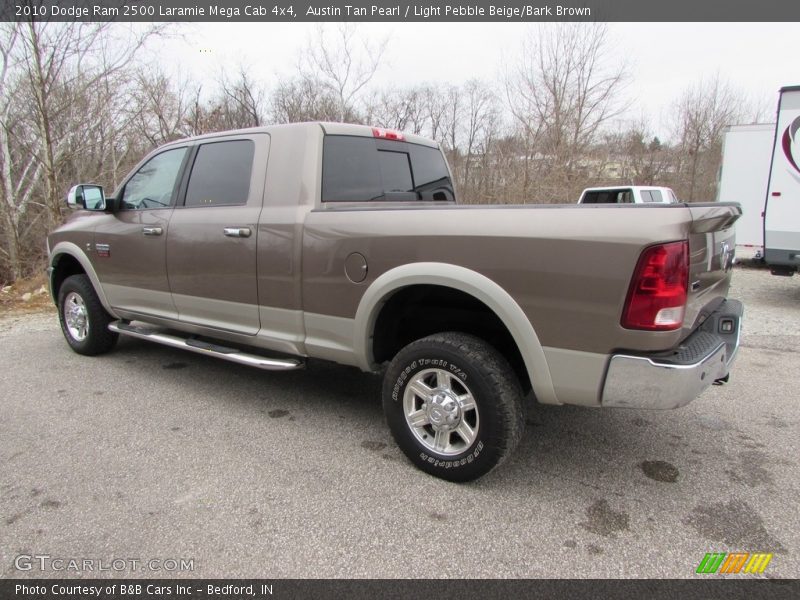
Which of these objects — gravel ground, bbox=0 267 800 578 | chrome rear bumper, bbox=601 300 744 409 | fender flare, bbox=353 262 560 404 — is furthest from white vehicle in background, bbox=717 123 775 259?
fender flare, bbox=353 262 560 404

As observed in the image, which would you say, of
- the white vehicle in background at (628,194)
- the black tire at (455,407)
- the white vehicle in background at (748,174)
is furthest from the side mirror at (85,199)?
the white vehicle in background at (748,174)

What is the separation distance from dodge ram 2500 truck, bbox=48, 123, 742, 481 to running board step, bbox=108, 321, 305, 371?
0.02 meters

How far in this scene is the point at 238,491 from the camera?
272cm

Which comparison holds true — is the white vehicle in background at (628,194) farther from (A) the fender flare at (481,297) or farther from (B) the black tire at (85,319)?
→ (B) the black tire at (85,319)

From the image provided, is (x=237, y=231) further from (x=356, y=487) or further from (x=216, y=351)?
(x=356, y=487)

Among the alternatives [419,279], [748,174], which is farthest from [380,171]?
[748,174]

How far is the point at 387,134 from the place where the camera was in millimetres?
3875

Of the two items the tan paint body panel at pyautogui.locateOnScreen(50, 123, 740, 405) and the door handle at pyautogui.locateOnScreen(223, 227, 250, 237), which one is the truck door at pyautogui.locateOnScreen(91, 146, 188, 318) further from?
the door handle at pyautogui.locateOnScreen(223, 227, 250, 237)

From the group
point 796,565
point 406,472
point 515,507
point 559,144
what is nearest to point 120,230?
point 406,472

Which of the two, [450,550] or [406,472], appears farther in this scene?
[406,472]

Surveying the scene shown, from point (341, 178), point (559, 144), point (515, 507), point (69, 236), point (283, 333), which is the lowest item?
point (515, 507)

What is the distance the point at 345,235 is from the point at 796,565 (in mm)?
2635

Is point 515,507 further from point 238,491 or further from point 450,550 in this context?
point 238,491

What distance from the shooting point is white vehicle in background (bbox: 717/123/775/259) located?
32.7 ft
